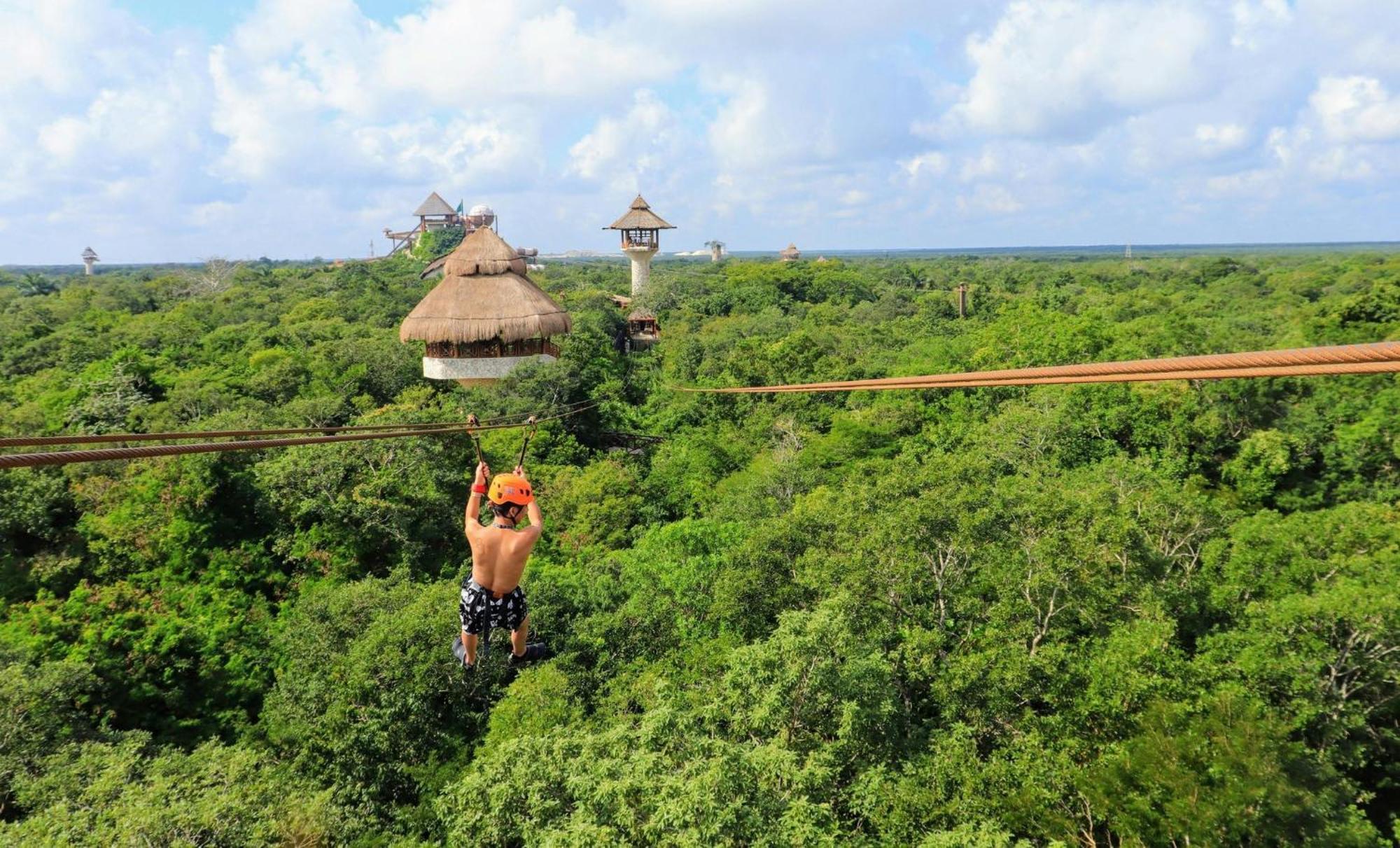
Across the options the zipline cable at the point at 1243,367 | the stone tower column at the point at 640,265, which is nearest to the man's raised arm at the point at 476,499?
the zipline cable at the point at 1243,367

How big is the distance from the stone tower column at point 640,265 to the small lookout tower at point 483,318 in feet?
67.3

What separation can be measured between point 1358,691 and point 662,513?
13.2 m

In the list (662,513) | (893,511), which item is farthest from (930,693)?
(662,513)

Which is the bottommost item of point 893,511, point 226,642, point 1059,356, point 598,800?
point 226,642

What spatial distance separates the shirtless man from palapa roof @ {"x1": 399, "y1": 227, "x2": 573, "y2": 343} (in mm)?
13743

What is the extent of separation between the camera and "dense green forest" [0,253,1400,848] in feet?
26.6

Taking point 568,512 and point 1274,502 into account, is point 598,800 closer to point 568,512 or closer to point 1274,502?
point 568,512

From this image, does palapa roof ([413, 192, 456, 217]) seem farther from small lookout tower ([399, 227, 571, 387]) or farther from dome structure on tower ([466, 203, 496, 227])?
small lookout tower ([399, 227, 571, 387])

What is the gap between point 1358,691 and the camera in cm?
1066

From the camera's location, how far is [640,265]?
43469mm

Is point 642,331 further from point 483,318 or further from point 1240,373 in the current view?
point 1240,373

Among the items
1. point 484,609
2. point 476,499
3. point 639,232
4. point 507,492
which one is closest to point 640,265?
point 639,232

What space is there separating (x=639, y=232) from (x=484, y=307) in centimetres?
2252

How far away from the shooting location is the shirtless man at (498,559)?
17.3ft
